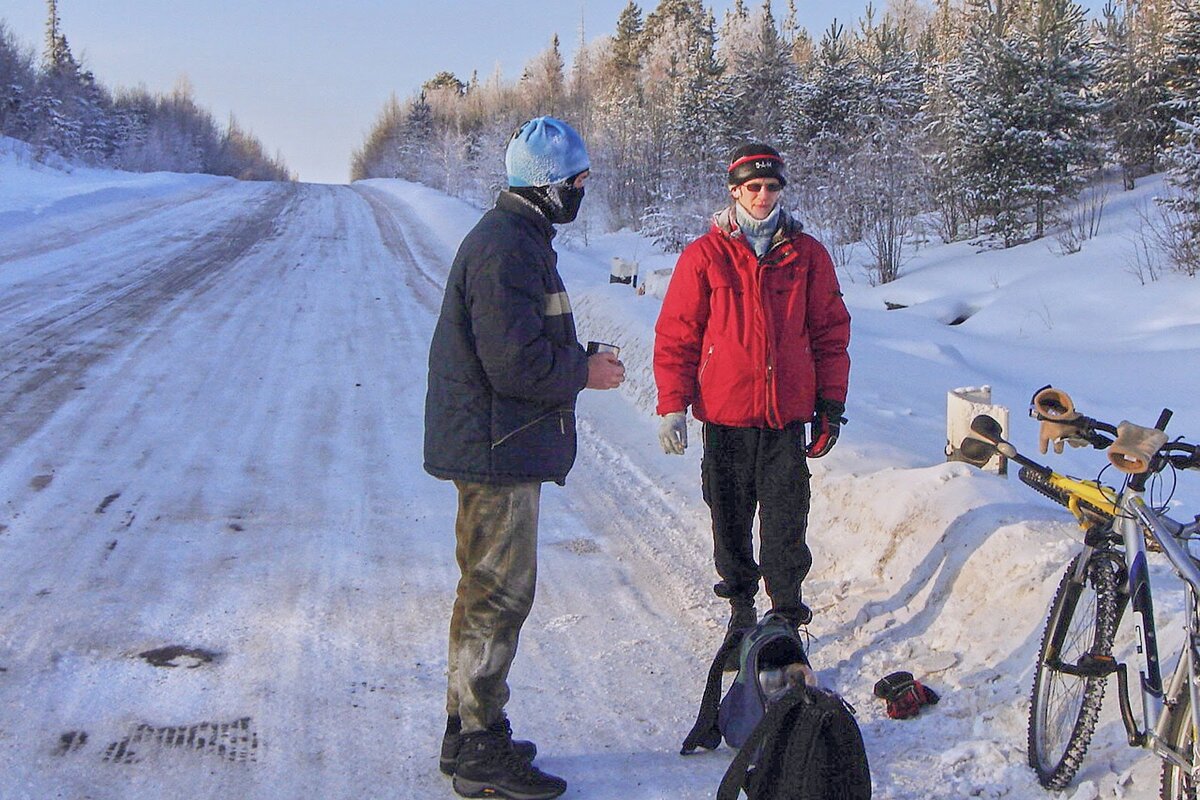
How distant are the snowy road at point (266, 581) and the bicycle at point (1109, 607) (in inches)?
44.8

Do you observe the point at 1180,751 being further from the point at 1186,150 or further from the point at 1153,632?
the point at 1186,150

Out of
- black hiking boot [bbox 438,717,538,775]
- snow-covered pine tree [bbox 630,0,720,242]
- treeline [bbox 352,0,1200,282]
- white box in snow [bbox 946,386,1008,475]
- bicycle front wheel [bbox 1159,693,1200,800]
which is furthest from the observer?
snow-covered pine tree [bbox 630,0,720,242]

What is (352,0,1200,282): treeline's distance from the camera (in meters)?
16.8

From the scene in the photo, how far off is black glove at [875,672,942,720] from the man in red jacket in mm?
397

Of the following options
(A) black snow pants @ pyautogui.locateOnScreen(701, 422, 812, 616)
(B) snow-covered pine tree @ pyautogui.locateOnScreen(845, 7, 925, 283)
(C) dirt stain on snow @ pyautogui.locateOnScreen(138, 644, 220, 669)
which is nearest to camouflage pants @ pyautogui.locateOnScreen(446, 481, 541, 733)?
(A) black snow pants @ pyautogui.locateOnScreen(701, 422, 812, 616)

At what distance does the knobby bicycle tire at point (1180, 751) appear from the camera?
2.49 m

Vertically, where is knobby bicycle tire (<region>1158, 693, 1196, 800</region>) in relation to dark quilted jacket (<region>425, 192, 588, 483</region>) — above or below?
below

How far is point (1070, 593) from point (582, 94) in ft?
159

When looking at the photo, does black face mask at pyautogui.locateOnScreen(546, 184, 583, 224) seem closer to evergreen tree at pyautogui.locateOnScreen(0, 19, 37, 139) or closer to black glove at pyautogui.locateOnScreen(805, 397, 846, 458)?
black glove at pyautogui.locateOnScreen(805, 397, 846, 458)

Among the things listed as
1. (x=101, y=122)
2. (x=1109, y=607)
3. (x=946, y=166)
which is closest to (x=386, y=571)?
(x=1109, y=607)

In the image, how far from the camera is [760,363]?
3873mm

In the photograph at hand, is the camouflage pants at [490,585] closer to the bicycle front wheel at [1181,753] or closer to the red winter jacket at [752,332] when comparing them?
the red winter jacket at [752,332]

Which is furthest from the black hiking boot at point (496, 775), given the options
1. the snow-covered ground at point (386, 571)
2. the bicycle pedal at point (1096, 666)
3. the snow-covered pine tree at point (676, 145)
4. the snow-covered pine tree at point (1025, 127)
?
the snow-covered pine tree at point (676, 145)

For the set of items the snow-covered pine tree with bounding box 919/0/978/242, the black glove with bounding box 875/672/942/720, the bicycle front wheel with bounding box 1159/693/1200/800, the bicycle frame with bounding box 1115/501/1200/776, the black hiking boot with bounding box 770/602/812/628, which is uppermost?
the snow-covered pine tree with bounding box 919/0/978/242
